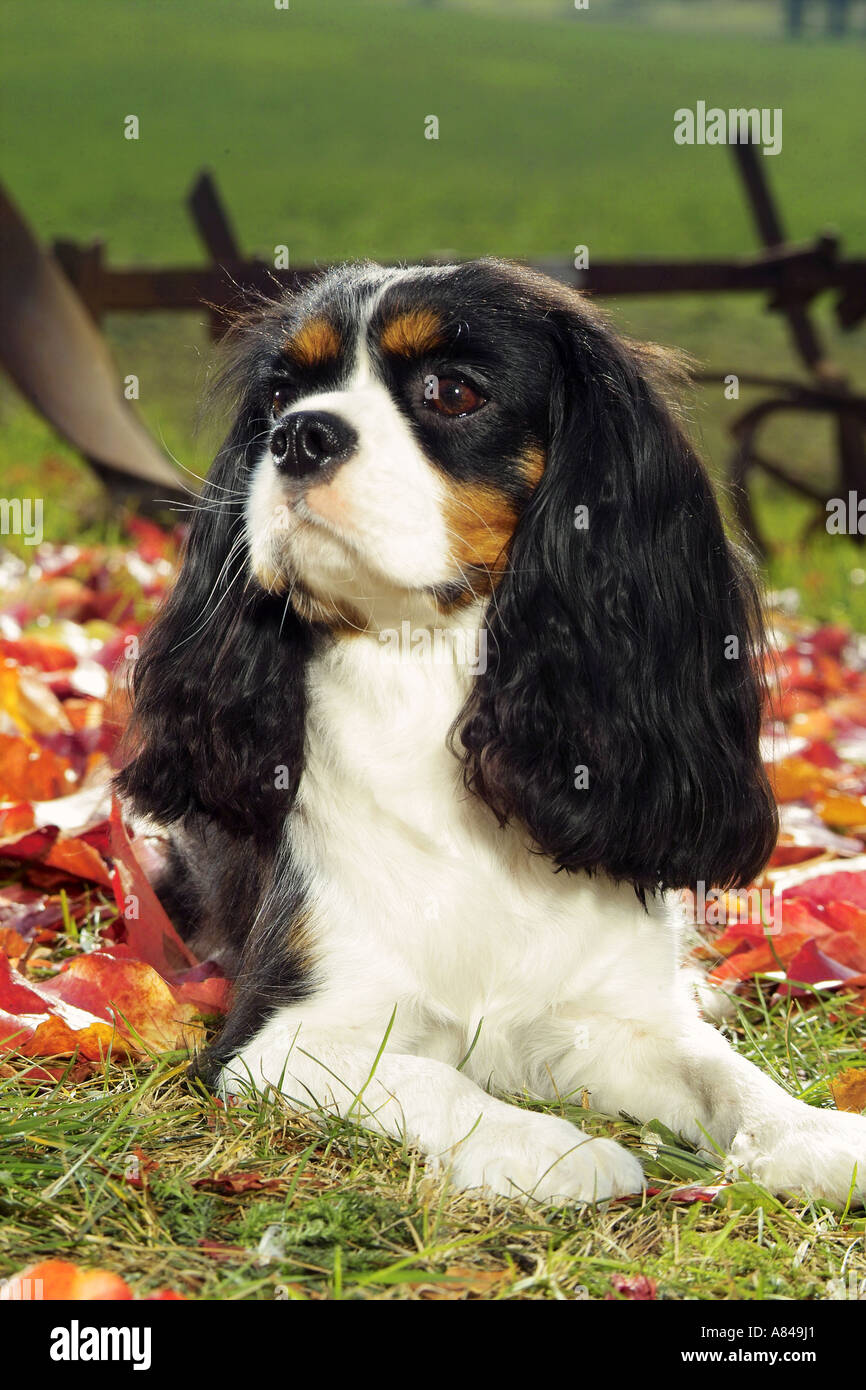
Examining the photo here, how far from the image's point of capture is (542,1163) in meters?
1.88

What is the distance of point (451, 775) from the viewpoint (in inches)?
89.7

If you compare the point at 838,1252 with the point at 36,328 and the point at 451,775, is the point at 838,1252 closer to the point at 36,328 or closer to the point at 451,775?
the point at 451,775

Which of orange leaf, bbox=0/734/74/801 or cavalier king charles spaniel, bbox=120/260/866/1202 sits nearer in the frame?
cavalier king charles spaniel, bbox=120/260/866/1202

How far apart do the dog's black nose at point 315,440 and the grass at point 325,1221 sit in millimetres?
939

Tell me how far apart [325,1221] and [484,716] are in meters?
0.79

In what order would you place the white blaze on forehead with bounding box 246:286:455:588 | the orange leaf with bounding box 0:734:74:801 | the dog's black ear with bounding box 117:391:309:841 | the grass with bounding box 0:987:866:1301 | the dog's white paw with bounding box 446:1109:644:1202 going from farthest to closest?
the orange leaf with bounding box 0:734:74:801
the dog's black ear with bounding box 117:391:309:841
the white blaze on forehead with bounding box 246:286:455:588
the dog's white paw with bounding box 446:1109:644:1202
the grass with bounding box 0:987:866:1301

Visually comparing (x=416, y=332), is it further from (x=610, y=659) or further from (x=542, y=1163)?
(x=542, y=1163)

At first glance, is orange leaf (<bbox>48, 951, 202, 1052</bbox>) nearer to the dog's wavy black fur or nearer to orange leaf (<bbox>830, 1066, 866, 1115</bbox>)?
the dog's wavy black fur

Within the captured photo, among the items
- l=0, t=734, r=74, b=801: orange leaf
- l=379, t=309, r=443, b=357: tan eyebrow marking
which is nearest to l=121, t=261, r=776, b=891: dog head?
l=379, t=309, r=443, b=357: tan eyebrow marking

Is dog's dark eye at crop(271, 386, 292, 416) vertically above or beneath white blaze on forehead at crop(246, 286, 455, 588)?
above

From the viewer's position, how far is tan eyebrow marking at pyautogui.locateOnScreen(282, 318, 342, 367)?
7.38 ft

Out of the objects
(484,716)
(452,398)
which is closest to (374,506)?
(452,398)

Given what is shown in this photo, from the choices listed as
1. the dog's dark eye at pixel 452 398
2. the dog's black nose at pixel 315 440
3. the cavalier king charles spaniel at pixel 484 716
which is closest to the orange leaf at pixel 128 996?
the cavalier king charles spaniel at pixel 484 716
